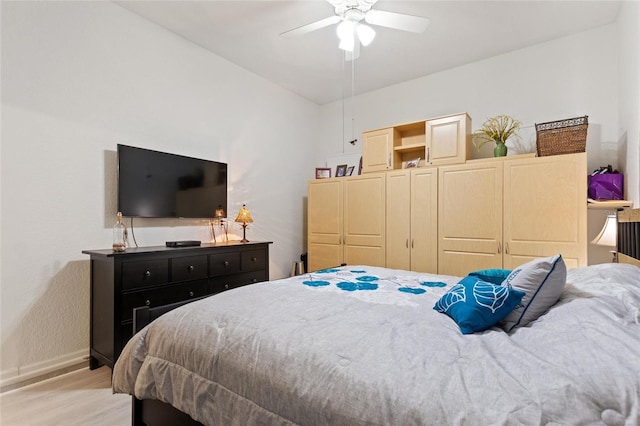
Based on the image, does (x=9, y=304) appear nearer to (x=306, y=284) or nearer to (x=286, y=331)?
(x=306, y=284)

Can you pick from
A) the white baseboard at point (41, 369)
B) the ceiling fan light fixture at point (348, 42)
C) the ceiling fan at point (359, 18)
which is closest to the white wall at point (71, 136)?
the white baseboard at point (41, 369)

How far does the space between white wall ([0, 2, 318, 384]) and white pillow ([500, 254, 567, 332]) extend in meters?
2.88

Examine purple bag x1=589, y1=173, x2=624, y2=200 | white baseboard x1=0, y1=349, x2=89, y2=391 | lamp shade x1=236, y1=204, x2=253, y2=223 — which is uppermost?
purple bag x1=589, y1=173, x2=624, y2=200

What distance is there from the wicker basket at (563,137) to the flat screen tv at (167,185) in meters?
3.12

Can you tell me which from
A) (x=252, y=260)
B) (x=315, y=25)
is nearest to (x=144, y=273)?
(x=252, y=260)

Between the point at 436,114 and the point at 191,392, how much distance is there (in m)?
3.84

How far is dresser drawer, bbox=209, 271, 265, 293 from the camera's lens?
2996 millimetres

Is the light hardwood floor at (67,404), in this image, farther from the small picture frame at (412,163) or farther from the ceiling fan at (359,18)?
the small picture frame at (412,163)

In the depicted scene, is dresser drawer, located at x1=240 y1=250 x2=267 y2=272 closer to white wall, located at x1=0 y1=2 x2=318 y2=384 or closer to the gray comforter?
white wall, located at x1=0 y1=2 x2=318 y2=384

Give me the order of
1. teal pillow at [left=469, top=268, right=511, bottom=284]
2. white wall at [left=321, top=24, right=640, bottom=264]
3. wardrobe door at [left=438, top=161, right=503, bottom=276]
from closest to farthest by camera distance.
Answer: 1. teal pillow at [left=469, top=268, right=511, bottom=284]
2. white wall at [left=321, top=24, right=640, bottom=264]
3. wardrobe door at [left=438, top=161, right=503, bottom=276]

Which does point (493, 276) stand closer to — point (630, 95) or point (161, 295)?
point (630, 95)

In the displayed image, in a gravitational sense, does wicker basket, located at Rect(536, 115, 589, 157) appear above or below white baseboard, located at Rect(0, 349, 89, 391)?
above

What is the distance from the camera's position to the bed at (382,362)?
78cm

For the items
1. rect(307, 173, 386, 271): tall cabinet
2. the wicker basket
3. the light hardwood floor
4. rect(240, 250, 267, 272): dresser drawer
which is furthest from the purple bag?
the light hardwood floor
